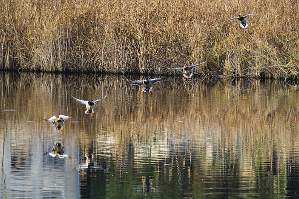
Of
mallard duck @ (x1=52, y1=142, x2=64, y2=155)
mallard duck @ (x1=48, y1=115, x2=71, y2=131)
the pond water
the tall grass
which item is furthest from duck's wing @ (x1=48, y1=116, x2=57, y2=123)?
the tall grass

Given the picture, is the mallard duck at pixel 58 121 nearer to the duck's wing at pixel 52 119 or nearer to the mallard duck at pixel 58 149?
the duck's wing at pixel 52 119

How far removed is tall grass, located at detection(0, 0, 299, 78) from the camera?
2781cm

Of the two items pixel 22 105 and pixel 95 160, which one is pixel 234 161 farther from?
pixel 22 105

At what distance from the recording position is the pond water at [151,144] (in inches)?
432

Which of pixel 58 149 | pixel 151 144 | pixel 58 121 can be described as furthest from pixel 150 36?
pixel 58 149

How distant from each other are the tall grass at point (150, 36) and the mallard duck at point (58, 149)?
14080 millimetres

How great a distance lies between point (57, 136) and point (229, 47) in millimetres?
13896

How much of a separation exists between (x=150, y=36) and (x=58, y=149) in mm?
15301

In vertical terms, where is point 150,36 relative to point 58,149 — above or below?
above

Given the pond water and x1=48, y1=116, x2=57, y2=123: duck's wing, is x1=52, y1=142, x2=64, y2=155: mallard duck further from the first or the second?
x1=48, y1=116, x2=57, y2=123: duck's wing

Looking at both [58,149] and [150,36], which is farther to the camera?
[150,36]

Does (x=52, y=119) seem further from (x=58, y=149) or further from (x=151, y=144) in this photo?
(x=58, y=149)

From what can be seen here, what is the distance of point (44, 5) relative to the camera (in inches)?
1125

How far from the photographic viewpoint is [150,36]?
28.4 meters
